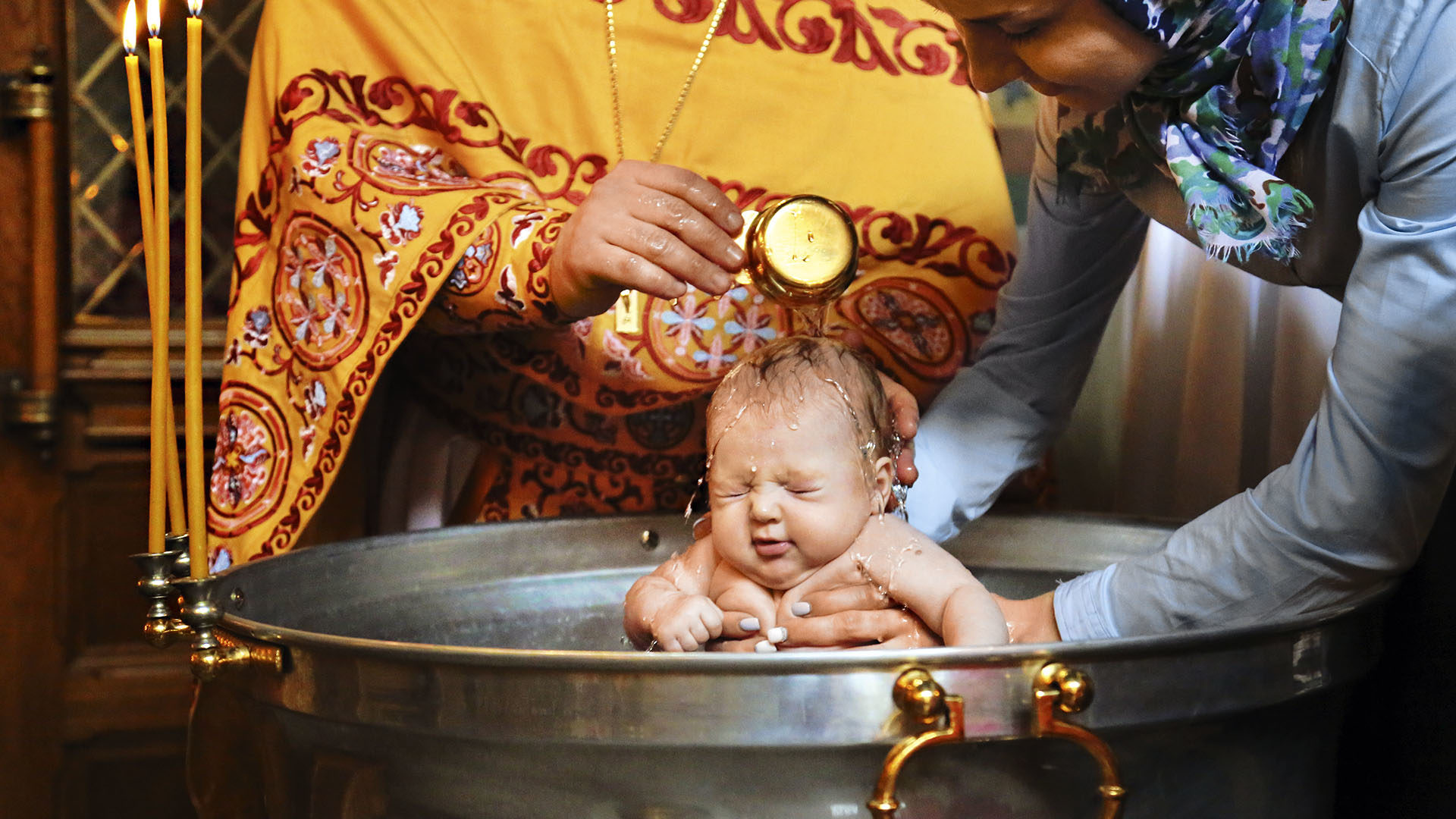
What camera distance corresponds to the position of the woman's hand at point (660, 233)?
906mm

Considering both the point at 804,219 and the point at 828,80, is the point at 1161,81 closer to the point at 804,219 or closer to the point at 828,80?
the point at 804,219

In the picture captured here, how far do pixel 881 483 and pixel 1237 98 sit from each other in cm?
35

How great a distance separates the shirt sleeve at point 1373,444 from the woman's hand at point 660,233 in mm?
357

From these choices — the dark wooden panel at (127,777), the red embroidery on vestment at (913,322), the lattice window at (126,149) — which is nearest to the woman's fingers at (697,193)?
the red embroidery on vestment at (913,322)

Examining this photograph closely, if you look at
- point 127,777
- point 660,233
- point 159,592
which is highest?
point 660,233

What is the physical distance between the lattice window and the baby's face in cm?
99

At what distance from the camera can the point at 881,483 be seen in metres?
0.95

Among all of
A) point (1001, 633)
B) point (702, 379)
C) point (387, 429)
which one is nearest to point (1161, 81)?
point (1001, 633)

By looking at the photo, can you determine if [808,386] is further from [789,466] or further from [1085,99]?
[1085,99]

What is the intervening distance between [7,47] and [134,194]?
0.70ft

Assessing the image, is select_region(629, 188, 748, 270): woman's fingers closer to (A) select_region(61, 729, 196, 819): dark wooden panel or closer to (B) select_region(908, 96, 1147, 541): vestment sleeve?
(B) select_region(908, 96, 1147, 541): vestment sleeve

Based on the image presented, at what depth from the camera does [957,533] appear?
44.1 inches

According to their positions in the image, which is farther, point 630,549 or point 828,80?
point 828,80

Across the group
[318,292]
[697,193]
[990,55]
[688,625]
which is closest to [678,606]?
[688,625]
